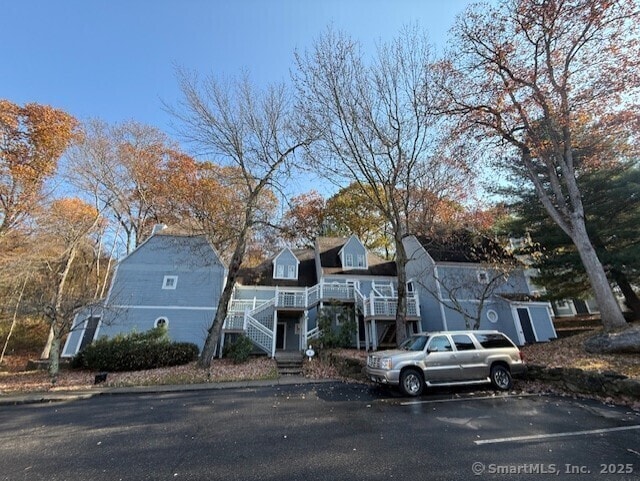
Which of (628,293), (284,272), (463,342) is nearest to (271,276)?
(284,272)

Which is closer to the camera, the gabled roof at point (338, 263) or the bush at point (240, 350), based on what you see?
the bush at point (240, 350)

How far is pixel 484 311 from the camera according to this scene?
17859mm

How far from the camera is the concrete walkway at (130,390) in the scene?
356 inches

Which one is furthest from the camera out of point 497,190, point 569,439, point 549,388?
→ point 497,190

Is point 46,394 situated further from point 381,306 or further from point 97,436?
point 381,306

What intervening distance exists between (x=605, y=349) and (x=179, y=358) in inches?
673

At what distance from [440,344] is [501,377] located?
212cm

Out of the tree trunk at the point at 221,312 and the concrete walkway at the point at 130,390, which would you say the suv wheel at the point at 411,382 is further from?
the tree trunk at the point at 221,312

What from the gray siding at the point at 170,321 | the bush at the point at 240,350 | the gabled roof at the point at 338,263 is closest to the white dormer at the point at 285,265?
the gabled roof at the point at 338,263

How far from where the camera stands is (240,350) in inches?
574

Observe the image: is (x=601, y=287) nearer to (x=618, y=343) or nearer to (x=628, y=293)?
(x=618, y=343)

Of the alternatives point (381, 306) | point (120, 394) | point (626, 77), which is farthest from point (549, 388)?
point (120, 394)

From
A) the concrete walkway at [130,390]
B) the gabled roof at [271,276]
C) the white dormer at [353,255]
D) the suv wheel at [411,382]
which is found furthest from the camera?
the white dormer at [353,255]

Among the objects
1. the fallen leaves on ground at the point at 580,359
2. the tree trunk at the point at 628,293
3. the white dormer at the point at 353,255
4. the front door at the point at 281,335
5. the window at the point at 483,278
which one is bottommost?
the fallen leaves on ground at the point at 580,359
